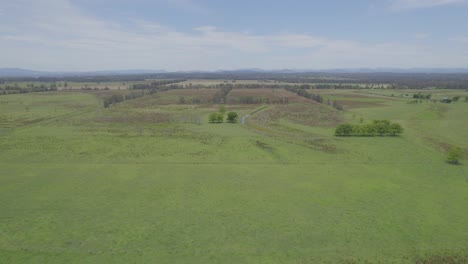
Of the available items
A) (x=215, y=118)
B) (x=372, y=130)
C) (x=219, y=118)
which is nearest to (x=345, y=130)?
(x=372, y=130)

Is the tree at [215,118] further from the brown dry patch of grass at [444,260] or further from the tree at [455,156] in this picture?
the brown dry patch of grass at [444,260]

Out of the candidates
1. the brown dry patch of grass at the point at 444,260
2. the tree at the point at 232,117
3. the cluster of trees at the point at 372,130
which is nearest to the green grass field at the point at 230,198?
the brown dry patch of grass at the point at 444,260

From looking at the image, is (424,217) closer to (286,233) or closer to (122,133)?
(286,233)

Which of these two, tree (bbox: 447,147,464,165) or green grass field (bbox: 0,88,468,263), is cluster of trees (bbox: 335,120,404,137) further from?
tree (bbox: 447,147,464,165)

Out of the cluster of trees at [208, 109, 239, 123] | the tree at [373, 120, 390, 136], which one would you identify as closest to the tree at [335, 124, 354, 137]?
the tree at [373, 120, 390, 136]

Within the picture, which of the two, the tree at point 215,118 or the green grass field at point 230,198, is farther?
the tree at point 215,118

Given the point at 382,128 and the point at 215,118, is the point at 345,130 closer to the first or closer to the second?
the point at 382,128

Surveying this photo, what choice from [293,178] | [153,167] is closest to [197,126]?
[153,167]
